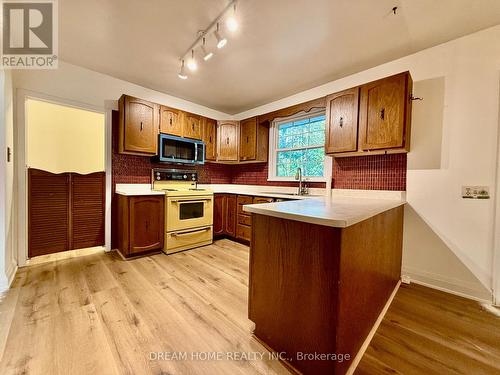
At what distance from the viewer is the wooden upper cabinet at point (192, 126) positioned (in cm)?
334

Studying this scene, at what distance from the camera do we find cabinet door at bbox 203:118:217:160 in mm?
3646

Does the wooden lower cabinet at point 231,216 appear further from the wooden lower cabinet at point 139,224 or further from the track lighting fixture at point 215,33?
the track lighting fixture at point 215,33

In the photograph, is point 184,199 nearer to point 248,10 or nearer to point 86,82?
point 86,82

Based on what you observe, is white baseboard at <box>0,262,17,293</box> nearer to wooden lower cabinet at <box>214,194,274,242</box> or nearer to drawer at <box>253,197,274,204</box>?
wooden lower cabinet at <box>214,194,274,242</box>

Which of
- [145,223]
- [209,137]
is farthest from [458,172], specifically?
[145,223]

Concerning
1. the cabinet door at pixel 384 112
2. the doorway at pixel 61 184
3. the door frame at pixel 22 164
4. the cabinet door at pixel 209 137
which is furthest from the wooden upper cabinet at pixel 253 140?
the door frame at pixel 22 164

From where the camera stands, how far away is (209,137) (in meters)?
3.71

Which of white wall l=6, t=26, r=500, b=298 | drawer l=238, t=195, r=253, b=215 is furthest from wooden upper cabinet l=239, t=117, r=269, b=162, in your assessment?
white wall l=6, t=26, r=500, b=298

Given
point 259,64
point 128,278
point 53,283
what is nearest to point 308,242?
point 128,278

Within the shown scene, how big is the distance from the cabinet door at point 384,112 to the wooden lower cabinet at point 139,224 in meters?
2.68

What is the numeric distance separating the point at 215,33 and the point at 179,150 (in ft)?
5.93

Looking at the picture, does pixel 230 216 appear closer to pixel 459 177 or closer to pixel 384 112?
pixel 384 112

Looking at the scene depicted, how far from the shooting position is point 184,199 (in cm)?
295

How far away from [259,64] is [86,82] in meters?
2.23
